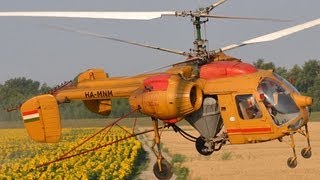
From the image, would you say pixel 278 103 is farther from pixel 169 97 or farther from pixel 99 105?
pixel 99 105

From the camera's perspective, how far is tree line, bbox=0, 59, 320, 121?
90306 millimetres

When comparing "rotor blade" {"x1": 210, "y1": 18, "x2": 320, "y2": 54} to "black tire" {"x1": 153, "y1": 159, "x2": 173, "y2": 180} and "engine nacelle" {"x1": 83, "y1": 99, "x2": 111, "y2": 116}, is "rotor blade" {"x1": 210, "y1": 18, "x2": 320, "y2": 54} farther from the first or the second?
"engine nacelle" {"x1": 83, "y1": 99, "x2": 111, "y2": 116}

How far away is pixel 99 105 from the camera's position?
17.8 m

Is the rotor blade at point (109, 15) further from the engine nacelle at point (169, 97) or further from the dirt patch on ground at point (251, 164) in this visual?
the dirt patch on ground at point (251, 164)

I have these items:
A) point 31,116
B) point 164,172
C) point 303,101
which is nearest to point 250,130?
point 303,101

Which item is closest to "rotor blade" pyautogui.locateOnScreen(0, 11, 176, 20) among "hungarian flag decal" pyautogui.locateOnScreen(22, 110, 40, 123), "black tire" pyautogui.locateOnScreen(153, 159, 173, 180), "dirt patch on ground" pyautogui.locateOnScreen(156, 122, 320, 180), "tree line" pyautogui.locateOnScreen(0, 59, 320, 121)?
"black tire" pyautogui.locateOnScreen(153, 159, 173, 180)

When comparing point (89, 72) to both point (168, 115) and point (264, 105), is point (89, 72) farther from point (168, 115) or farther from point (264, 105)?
point (264, 105)

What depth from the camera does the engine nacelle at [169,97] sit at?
14.3m

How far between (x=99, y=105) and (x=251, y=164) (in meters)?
23.3

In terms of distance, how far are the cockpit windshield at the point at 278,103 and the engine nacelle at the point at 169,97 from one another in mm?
1511

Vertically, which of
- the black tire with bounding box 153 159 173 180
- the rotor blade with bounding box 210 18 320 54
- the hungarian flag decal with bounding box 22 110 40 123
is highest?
the rotor blade with bounding box 210 18 320 54

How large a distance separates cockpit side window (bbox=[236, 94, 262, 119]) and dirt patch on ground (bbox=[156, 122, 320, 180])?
62.2 ft

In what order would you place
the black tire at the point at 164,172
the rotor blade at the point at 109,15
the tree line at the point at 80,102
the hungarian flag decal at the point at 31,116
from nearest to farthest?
1. the rotor blade at the point at 109,15
2. the black tire at the point at 164,172
3. the hungarian flag decal at the point at 31,116
4. the tree line at the point at 80,102

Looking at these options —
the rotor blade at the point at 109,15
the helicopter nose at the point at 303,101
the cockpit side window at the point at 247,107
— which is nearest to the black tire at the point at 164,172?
the cockpit side window at the point at 247,107
